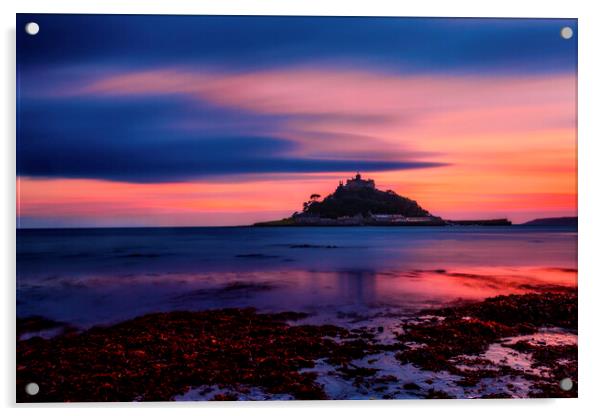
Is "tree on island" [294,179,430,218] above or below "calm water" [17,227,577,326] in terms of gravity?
above

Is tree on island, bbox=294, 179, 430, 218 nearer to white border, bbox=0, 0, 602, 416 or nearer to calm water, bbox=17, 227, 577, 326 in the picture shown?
calm water, bbox=17, 227, 577, 326

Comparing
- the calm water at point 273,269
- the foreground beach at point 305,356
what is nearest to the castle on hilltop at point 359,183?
the calm water at point 273,269

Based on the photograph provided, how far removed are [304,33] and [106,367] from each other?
1.76m

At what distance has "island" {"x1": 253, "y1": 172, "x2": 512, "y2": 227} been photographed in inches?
95.6

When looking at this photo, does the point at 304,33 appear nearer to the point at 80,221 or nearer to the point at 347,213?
the point at 347,213

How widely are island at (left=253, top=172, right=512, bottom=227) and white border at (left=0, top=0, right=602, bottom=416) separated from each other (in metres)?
0.46

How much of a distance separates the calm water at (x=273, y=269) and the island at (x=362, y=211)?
0.14ft

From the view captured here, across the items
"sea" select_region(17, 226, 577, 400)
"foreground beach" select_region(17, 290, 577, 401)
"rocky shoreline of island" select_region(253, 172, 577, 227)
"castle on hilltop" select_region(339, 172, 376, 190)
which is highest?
"castle on hilltop" select_region(339, 172, 376, 190)

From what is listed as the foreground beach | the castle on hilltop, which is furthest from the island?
the foreground beach

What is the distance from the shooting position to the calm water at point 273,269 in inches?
91.4

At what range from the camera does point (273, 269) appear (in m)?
2.46

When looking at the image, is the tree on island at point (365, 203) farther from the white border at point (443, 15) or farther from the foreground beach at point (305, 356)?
the white border at point (443, 15)

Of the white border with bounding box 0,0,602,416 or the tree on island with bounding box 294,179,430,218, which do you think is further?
the tree on island with bounding box 294,179,430,218
